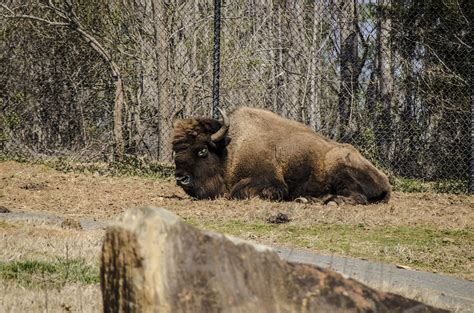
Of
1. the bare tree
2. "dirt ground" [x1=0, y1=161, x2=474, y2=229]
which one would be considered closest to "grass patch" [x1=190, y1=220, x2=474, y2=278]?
"dirt ground" [x1=0, y1=161, x2=474, y2=229]

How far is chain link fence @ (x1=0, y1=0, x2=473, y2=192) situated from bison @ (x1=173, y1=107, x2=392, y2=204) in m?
3.40

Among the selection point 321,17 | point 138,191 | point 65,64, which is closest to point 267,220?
point 138,191

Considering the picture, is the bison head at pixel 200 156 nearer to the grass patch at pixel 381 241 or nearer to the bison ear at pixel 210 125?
the bison ear at pixel 210 125

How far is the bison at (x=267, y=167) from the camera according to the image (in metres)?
13.3

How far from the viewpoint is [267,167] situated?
1347 centimetres

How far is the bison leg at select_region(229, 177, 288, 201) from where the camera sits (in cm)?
1330

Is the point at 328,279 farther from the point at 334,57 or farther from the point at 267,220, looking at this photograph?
the point at 334,57

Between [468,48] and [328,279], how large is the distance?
1436cm

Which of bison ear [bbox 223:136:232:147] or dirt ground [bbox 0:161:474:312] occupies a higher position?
bison ear [bbox 223:136:232:147]

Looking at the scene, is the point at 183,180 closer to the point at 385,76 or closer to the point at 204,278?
the point at 385,76

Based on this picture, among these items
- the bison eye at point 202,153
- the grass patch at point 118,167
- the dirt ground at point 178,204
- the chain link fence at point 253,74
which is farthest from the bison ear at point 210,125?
the chain link fence at point 253,74

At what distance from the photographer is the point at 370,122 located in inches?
672

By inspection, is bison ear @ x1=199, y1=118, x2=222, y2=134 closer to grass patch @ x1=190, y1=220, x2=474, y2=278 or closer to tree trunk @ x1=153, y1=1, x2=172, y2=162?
grass patch @ x1=190, y1=220, x2=474, y2=278

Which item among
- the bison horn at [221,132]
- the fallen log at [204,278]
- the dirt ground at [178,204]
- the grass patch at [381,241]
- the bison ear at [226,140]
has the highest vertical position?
the fallen log at [204,278]
